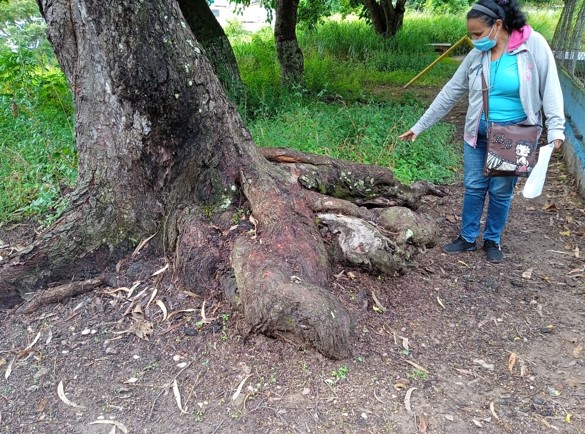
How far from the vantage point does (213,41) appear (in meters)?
7.18

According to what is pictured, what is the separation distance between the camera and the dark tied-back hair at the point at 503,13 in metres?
3.21

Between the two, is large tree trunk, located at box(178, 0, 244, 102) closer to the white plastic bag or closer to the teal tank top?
the teal tank top

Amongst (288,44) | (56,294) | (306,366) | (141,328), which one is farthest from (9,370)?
(288,44)

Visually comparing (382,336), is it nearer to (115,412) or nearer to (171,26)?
(115,412)

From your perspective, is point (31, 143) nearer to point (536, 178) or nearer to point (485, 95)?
point (485, 95)

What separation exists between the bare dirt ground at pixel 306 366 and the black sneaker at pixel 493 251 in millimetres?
394

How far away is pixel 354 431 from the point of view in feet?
7.55

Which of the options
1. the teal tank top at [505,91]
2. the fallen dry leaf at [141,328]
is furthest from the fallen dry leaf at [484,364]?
the fallen dry leaf at [141,328]

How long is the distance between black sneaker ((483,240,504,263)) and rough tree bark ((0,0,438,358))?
859 millimetres

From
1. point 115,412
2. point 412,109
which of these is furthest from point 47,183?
point 412,109

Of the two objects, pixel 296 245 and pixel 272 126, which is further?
pixel 272 126

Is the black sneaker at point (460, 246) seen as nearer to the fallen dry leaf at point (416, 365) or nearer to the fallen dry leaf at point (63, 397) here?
the fallen dry leaf at point (416, 365)

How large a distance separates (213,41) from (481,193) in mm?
4613

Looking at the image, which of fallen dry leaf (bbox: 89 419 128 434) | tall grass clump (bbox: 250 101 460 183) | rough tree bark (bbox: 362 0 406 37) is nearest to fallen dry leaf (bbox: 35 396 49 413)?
fallen dry leaf (bbox: 89 419 128 434)
